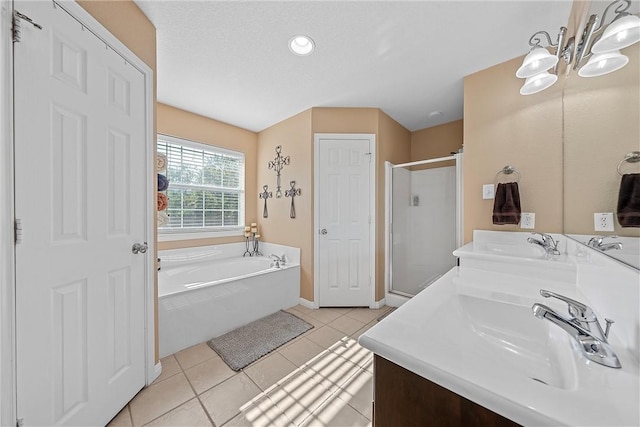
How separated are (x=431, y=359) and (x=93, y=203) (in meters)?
1.57

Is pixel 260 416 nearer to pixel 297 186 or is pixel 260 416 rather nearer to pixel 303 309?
pixel 303 309

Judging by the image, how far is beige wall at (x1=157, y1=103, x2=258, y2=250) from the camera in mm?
2762

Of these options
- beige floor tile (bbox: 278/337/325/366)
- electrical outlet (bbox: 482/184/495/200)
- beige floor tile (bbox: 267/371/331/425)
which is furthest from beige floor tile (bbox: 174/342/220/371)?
electrical outlet (bbox: 482/184/495/200)

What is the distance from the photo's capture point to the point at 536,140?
5.57 feet

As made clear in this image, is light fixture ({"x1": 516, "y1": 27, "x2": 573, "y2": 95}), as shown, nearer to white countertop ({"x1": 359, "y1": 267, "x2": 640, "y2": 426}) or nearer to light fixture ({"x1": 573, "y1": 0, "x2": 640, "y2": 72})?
light fixture ({"x1": 573, "y1": 0, "x2": 640, "y2": 72})

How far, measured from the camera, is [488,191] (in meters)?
1.94

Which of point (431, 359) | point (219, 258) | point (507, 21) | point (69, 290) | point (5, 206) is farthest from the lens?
point (219, 258)

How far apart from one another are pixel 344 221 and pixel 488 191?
145cm

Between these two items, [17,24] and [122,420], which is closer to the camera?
[17,24]

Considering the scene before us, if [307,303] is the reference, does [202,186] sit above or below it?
above

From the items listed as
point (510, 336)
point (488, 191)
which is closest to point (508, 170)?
point (488, 191)

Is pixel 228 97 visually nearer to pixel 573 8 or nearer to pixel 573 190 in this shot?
pixel 573 8

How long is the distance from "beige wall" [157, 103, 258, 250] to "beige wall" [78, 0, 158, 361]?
4.36ft

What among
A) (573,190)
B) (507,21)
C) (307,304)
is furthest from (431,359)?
(307,304)
